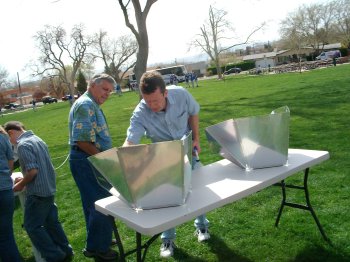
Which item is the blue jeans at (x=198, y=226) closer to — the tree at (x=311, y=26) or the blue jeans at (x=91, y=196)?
the blue jeans at (x=91, y=196)

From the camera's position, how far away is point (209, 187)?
7.84ft

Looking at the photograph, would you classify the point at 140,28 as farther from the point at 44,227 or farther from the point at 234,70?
the point at 234,70

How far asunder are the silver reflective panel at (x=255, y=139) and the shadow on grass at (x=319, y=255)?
34.7 inches

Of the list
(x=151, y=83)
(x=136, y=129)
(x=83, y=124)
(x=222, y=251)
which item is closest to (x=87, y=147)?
(x=83, y=124)

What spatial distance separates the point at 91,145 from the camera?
2992 millimetres

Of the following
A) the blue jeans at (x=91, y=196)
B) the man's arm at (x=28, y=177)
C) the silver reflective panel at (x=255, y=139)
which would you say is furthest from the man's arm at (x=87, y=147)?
the silver reflective panel at (x=255, y=139)

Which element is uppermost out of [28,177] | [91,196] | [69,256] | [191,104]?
[191,104]

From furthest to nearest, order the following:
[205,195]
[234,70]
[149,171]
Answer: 1. [234,70]
2. [205,195]
3. [149,171]

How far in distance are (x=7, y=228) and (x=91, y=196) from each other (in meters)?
0.69

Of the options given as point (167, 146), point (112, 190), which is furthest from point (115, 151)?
point (112, 190)

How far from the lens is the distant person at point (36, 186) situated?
3004 mm

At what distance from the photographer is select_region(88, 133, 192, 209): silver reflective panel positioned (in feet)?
6.36

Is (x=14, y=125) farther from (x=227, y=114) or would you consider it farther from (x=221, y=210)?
(x=227, y=114)

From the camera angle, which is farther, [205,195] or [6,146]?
[6,146]
